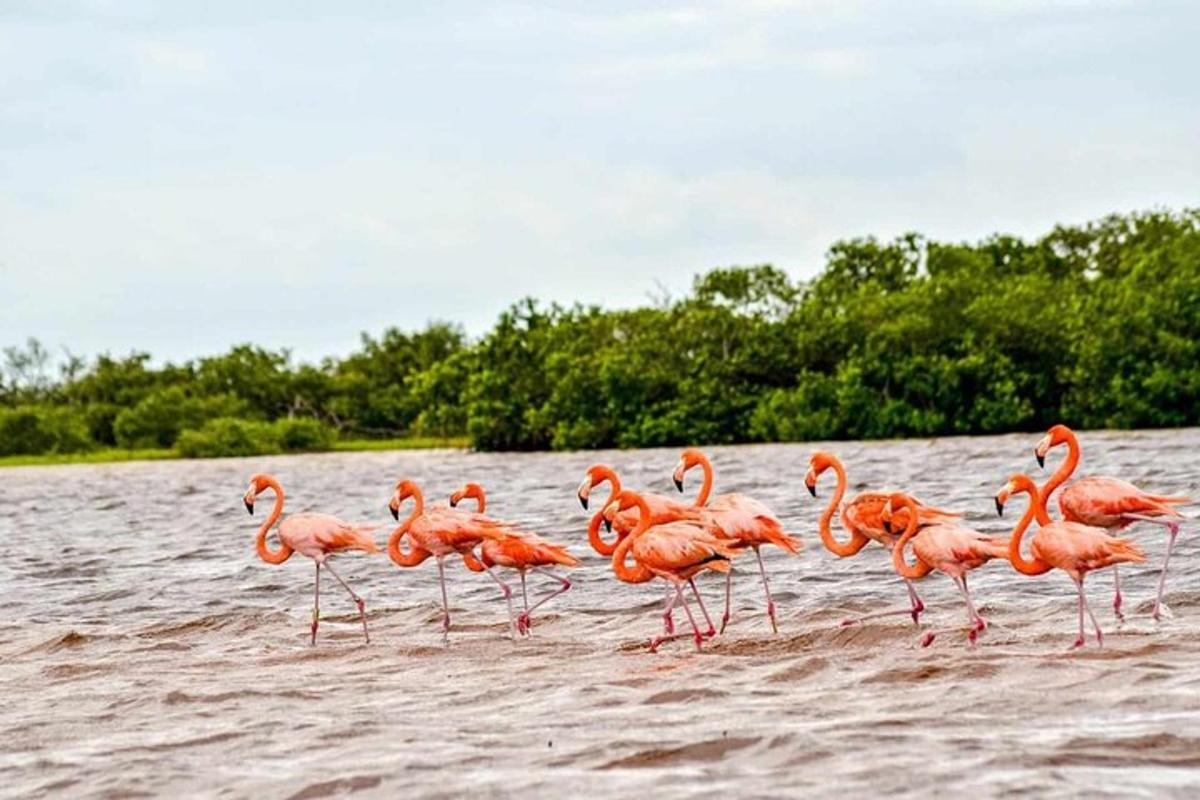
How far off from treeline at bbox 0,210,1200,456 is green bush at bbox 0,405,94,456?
47 mm

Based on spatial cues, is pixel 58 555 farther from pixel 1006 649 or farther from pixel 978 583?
pixel 1006 649

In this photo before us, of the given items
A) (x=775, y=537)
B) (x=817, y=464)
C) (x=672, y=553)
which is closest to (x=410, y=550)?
(x=672, y=553)

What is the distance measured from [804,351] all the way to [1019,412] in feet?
19.4

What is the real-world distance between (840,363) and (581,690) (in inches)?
1357

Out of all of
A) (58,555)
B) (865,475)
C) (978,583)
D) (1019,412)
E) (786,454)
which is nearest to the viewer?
(978,583)

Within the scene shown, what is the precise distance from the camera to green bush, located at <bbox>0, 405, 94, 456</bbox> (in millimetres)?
53812

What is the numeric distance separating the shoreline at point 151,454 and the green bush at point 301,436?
0.35 meters

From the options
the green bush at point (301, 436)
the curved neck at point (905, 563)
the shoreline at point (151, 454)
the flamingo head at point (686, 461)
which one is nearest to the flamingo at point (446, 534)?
the flamingo head at point (686, 461)

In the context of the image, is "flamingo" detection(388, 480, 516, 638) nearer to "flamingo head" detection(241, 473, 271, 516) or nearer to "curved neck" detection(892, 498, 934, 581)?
"flamingo head" detection(241, 473, 271, 516)

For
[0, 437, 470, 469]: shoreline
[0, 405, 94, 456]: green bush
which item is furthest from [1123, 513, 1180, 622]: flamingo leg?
[0, 405, 94, 456]: green bush

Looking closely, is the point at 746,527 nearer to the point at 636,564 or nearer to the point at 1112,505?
the point at 636,564

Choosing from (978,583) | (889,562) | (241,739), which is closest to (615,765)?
(241,739)

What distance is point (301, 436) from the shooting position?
2012 inches

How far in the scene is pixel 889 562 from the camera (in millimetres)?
13602
